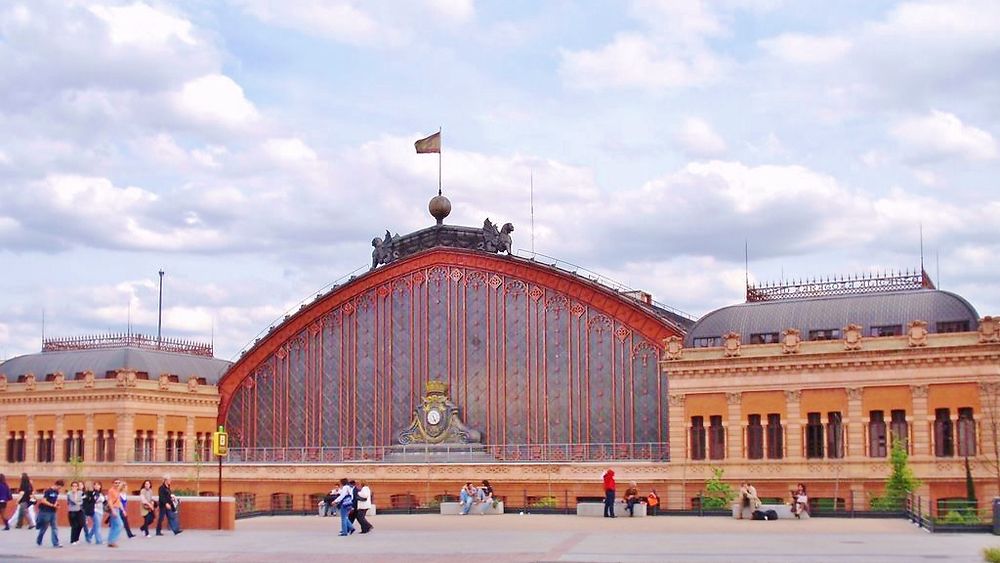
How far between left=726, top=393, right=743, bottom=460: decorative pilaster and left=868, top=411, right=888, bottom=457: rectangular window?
6955 millimetres

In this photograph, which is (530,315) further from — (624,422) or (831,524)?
(831,524)

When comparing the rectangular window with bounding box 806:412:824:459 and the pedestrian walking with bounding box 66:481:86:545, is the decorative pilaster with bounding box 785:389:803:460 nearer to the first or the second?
the rectangular window with bounding box 806:412:824:459

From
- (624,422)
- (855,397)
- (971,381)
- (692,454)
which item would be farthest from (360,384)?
(971,381)

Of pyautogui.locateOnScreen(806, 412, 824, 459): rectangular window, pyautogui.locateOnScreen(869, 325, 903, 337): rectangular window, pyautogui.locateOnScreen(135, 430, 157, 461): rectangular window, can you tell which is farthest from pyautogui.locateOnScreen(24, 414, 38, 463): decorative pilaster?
pyautogui.locateOnScreen(869, 325, 903, 337): rectangular window

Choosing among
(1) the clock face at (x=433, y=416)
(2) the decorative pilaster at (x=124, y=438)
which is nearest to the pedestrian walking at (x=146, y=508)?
(1) the clock face at (x=433, y=416)

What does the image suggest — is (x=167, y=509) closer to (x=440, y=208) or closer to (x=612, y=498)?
(x=612, y=498)

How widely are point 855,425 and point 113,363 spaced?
178 ft

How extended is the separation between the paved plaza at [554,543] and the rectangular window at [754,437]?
20.1 m

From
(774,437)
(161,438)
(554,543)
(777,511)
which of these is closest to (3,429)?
(161,438)

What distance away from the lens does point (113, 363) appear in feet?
314

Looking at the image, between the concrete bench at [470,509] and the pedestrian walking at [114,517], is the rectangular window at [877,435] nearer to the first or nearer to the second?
the concrete bench at [470,509]

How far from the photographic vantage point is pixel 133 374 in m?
92.4

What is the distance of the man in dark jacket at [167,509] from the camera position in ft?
149

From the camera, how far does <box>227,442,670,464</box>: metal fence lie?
78.6 m
